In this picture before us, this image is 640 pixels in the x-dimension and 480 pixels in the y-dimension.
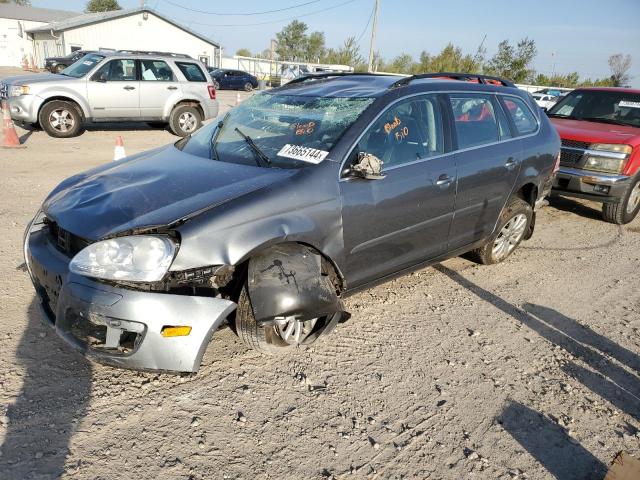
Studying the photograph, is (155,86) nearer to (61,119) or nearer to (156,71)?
(156,71)

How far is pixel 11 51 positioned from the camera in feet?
147

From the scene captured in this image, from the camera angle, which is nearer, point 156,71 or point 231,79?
point 156,71

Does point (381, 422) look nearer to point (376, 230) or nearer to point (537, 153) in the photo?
point (376, 230)

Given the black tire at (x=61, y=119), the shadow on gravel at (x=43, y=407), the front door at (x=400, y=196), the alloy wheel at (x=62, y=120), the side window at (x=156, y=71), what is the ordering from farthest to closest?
the side window at (x=156, y=71)
the alloy wheel at (x=62, y=120)
the black tire at (x=61, y=119)
the front door at (x=400, y=196)
the shadow on gravel at (x=43, y=407)

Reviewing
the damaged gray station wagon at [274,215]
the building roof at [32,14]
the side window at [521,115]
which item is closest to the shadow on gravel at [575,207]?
the side window at [521,115]

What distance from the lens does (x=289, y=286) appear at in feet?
9.08

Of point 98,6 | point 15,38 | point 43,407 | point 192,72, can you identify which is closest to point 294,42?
point 98,6

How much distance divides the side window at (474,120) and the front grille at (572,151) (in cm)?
282

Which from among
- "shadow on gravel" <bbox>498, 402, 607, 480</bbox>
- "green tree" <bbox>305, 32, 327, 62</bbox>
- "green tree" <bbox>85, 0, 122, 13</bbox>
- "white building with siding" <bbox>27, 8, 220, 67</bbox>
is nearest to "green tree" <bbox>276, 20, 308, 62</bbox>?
"green tree" <bbox>305, 32, 327, 62</bbox>

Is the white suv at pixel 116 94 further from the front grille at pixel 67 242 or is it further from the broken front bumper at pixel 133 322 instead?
the broken front bumper at pixel 133 322

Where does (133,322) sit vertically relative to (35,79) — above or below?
below

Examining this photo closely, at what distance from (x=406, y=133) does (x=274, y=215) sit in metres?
1.31

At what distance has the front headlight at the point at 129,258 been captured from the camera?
2477 mm

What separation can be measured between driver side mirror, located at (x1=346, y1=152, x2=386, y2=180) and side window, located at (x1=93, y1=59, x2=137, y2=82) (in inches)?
364
